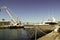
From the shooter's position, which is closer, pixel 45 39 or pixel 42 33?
pixel 45 39

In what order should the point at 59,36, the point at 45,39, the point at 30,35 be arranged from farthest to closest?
the point at 30,35 → the point at 45,39 → the point at 59,36

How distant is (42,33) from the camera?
62.0 metres

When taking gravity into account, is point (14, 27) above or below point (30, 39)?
above

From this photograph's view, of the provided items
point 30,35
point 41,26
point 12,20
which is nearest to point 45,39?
point 41,26

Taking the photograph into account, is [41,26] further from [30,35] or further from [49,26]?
[30,35]

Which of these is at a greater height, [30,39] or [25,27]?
[25,27]

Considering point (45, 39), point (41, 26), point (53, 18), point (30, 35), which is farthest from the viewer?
point (53, 18)

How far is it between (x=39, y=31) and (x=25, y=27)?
206 inches

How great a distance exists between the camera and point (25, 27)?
6225cm

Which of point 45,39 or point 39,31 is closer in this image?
point 45,39

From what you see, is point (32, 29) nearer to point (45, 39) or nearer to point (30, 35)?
point (30, 35)

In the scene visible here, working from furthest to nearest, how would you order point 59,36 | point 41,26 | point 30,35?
point 30,35, point 41,26, point 59,36

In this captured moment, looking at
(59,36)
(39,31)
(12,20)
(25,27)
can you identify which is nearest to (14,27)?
(25,27)

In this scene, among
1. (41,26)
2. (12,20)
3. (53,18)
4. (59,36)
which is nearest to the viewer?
(59,36)
